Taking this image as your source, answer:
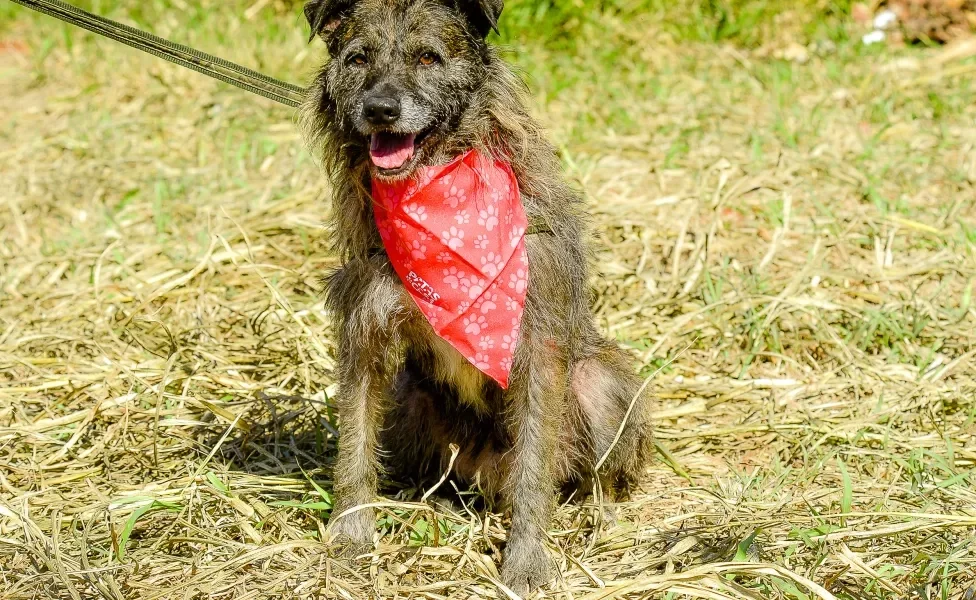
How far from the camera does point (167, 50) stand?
3.77 metres

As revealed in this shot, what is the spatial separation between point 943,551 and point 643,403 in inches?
43.6

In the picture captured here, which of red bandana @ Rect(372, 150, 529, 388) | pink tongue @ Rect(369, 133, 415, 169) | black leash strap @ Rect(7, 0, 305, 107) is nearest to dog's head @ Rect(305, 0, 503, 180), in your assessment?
pink tongue @ Rect(369, 133, 415, 169)

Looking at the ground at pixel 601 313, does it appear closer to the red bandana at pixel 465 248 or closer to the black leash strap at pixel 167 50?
the red bandana at pixel 465 248

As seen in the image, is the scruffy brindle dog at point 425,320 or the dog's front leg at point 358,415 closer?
the scruffy brindle dog at point 425,320

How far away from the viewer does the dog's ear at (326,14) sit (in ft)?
10.7

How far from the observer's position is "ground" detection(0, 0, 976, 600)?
3281 millimetres

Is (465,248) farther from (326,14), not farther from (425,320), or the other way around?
(326,14)

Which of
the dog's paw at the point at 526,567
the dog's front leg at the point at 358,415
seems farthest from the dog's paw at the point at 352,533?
the dog's paw at the point at 526,567

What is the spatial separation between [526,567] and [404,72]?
1.58 m

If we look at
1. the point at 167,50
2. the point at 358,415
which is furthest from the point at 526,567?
the point at 167,50

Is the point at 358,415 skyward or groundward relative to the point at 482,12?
groundward

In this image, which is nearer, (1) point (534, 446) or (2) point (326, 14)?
Result: (2) point (326, 14)

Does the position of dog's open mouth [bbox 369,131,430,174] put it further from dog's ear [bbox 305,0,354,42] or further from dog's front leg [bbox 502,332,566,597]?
dog's front leg [bbox 502,332,566,597]

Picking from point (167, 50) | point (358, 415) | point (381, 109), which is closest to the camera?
point (381, 109)
